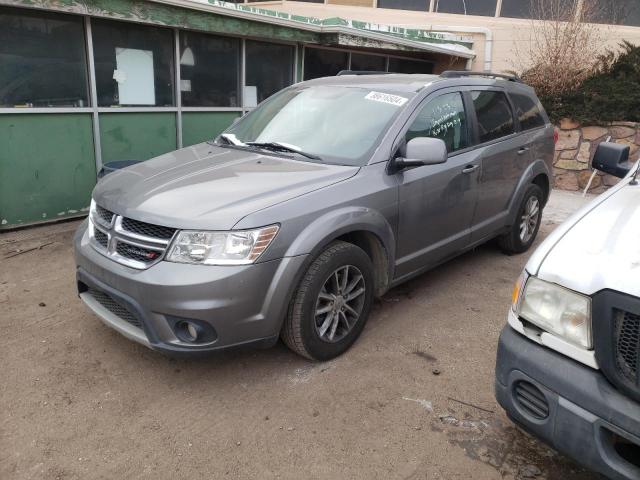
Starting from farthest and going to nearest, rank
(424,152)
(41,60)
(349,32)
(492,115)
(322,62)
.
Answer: (322,62) < (349,32) < (41,60) < (492,115) < (424,152)

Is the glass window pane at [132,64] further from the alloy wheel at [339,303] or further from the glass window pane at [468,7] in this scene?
the glass window pane at [468,7]

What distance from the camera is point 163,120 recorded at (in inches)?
260

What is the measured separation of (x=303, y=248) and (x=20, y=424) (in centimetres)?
174

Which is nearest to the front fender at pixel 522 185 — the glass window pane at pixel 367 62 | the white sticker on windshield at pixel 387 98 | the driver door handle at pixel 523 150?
the driver door handle at pixel 523 150

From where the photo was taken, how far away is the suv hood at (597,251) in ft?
6.22

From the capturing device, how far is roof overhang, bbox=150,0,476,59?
20.6 ft

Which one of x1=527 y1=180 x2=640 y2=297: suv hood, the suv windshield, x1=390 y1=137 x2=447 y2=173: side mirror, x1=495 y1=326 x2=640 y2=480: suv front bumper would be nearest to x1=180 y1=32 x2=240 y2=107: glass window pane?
the suv windshield

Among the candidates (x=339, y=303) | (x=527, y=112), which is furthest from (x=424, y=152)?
(x=527, y=112)

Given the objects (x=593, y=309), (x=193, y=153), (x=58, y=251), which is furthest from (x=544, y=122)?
(x=58, y=251)

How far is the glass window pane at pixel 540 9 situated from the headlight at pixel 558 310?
9284 mm

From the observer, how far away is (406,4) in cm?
1134

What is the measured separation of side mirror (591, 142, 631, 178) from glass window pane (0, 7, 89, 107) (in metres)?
5.23

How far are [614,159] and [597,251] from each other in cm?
178

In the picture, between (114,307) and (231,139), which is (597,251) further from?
(231,139)
